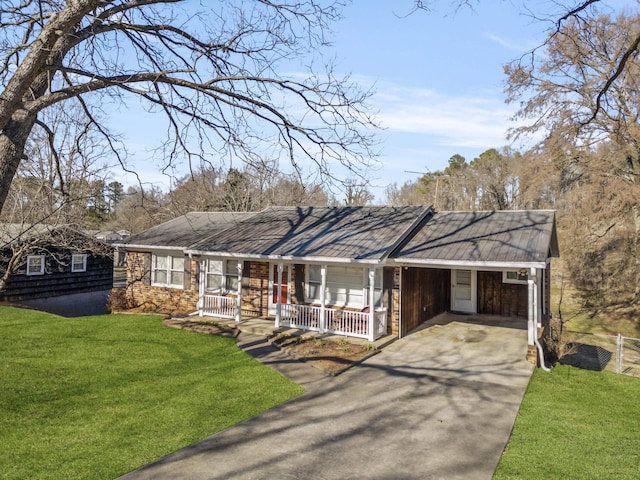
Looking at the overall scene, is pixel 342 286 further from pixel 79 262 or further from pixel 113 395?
pixel 79 262

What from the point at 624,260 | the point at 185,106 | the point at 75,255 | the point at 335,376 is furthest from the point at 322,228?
the point at 624,260

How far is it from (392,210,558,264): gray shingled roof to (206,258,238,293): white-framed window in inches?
256

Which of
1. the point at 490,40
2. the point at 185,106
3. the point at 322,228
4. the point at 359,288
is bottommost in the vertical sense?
the point at 359,288

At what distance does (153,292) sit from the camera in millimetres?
17781

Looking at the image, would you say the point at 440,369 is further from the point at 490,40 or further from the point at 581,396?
the point at 490,40

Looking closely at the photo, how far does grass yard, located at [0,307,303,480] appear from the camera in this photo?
18.6ft

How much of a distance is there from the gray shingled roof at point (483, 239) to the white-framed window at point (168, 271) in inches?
366

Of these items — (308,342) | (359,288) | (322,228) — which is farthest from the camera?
(322,228)

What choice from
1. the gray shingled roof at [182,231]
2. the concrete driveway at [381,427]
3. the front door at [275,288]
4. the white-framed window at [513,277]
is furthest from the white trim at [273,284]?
the white-framed window at [513,277]

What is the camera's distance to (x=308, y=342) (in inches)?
467

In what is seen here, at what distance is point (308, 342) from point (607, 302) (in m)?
21.7

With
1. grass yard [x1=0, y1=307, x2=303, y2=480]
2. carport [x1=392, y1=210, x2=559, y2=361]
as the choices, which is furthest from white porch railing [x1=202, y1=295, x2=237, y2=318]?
carport [x1=392, y1=210, x2=559, y2=361]

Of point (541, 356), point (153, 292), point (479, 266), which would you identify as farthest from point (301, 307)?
point (153, 292)

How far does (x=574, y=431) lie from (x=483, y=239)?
6.56 metres
